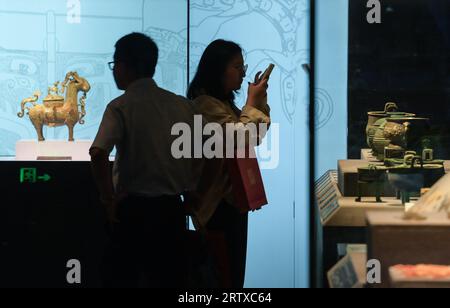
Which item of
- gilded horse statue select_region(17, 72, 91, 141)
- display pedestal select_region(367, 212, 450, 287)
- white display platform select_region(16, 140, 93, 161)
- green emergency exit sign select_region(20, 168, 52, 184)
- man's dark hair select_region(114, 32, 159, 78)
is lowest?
display pedestal select_region(367, 212, 450, 287)

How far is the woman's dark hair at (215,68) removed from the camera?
10.6 ft

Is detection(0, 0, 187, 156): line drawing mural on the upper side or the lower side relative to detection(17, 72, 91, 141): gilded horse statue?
upper

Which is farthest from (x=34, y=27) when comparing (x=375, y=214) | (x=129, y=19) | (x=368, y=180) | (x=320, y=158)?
(x=375, y=214)

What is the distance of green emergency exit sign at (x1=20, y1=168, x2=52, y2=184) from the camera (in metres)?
3.77

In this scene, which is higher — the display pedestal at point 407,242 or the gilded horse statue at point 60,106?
the gilded horse statue at point 60,106

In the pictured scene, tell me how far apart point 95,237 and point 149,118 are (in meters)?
0.97

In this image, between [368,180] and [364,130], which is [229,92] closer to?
[368,180]

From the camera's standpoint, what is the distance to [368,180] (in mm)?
3162

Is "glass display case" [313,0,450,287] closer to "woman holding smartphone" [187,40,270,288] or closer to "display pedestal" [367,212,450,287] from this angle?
"woman holding smartphone" [187,40,270,288]

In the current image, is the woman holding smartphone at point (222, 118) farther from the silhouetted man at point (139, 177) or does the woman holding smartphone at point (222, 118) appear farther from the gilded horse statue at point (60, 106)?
the gilded horse statue at point (60, 106)

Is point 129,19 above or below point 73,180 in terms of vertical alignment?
above

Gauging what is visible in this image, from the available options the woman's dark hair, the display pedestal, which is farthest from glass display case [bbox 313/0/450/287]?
the display pedestal

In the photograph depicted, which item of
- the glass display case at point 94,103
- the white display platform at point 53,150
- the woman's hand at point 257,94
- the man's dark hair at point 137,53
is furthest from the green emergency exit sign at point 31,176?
the woman's hand at point 257,94

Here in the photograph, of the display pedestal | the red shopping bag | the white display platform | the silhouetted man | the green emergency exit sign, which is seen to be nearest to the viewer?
the display pedestal
